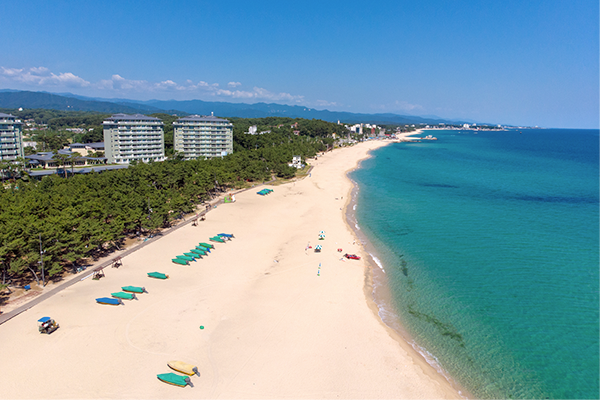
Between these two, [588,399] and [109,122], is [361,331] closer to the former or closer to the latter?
[588,399]

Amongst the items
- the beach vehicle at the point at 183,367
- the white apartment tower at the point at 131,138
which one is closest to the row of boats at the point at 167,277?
the beach vehicle at the point at 183,367

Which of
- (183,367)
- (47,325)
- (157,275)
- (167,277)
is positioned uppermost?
(157,275)

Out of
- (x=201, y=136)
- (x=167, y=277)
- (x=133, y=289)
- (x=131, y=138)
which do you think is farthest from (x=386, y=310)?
(x=201, y=136)

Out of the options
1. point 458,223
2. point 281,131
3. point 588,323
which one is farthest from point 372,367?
point 281,131

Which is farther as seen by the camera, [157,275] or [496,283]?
[496,283]

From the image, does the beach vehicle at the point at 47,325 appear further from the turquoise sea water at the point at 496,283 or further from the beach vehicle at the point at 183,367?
the turquoise sea water at the point at 496,283

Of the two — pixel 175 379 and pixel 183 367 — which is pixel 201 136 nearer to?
pixel 183 367

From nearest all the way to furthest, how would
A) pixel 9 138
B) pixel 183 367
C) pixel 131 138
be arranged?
pixel 183 367
pixel 9 138
pixel 131 138
